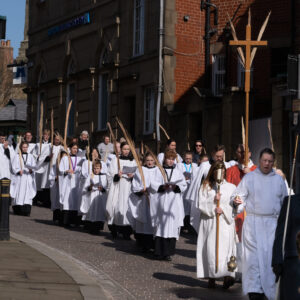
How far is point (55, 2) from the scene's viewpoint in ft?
128

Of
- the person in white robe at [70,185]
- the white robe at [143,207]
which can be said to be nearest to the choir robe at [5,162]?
the person in white robe at [70,185]

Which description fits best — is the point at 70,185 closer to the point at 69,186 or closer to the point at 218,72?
the point at 69,186

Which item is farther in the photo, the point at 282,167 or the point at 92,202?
the point at 282,167

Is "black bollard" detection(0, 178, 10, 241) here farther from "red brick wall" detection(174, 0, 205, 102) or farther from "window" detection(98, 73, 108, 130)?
"window" detection(98, 73, 108, 130)

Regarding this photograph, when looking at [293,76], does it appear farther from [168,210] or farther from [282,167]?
[168,210]

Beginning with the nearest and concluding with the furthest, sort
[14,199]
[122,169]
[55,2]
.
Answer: [122,169], [14,199], [55,2]

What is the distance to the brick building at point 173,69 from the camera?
2655 centimetres

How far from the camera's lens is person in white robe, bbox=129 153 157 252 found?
16.0 meters

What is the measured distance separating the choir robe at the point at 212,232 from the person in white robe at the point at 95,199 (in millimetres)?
6717

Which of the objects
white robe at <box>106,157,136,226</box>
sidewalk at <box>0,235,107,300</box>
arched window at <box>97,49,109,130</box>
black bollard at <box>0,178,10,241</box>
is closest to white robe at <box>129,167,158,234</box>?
white robe at <box>106,157,136,226</box>

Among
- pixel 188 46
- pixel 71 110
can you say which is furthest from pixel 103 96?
pixel 188 46

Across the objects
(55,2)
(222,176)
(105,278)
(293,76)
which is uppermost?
(55,2)

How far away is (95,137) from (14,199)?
11787mm

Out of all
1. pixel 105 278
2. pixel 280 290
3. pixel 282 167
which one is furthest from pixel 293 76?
pixel 280 290
